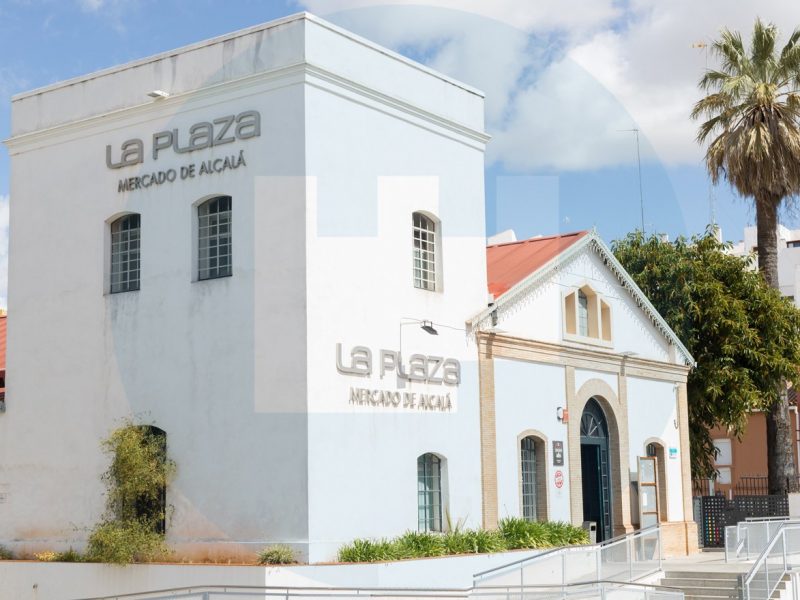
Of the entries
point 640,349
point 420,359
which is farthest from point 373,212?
point 640,349

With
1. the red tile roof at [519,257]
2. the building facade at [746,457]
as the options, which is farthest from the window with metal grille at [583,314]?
the building facade at [746,457]

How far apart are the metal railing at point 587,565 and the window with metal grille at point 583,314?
18.8 ft

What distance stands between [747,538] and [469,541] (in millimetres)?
8267

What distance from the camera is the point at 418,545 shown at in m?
21.7

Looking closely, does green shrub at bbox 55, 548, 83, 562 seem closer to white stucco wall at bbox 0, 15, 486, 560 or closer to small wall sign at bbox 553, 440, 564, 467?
white stucco wall at bbox 0, 15, 486, 560

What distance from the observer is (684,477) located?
1304 inches

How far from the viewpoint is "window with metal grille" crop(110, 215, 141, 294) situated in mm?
23312

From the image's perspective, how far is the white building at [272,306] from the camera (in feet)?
68.0

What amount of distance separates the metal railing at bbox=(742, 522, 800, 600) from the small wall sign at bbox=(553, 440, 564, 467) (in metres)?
5.07

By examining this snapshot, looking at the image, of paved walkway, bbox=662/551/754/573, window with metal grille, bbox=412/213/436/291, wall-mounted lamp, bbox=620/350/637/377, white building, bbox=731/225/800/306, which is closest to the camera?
window with metal grille, bbox=412/213/436/291

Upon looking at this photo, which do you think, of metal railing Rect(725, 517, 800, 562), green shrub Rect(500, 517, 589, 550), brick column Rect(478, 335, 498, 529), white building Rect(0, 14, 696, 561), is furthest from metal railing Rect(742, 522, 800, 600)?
brick column Rect(478, 335, 498, 529)

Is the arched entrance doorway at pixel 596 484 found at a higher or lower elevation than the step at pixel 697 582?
higher

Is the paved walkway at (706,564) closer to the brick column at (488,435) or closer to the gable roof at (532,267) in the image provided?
the brick column at (488,435)

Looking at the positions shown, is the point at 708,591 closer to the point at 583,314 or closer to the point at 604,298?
the point at 583,314
